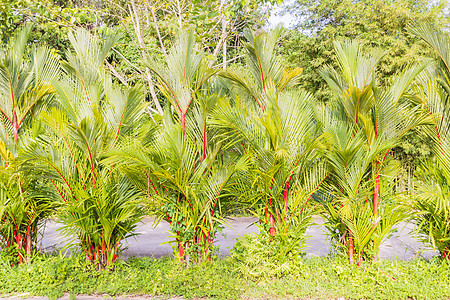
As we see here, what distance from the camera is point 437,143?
167 inches

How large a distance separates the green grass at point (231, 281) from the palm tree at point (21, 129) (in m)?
0.53

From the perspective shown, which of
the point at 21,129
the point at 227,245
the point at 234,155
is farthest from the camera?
the point at 227,245

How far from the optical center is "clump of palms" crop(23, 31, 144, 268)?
405 cm

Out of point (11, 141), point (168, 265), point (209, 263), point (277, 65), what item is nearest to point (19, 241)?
point (11, 141)

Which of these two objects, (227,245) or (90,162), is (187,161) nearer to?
(90,162)

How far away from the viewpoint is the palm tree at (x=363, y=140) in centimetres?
402

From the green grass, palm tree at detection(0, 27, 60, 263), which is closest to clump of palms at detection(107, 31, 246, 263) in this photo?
the green grass

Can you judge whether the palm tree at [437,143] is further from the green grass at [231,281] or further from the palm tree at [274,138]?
the palm tree at [274,138]

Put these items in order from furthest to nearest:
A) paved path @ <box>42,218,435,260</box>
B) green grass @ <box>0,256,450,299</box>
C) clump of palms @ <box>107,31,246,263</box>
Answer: paved path @ <box>42,218,435,260</box> → clump of palms @ <box>107,31,246,263</box> → green grass @ <box>0,256,450,299</box>

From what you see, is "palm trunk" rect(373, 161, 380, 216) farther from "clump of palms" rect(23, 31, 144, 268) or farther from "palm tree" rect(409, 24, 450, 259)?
"clump of palms" rect(23, 31, 144, 268)

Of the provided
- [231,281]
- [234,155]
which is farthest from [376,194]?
[231,281]

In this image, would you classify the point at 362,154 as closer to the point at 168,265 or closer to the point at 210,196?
the point at 210,196

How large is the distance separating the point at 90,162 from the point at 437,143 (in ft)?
14.4

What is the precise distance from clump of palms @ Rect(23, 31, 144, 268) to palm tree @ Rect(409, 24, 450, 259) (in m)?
3.63
